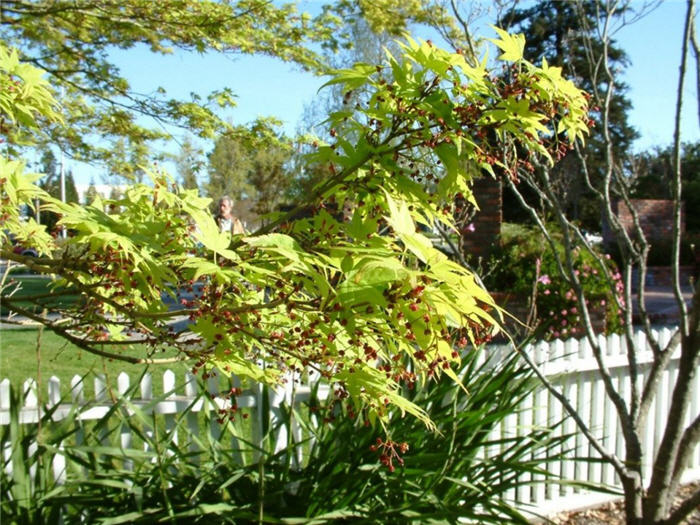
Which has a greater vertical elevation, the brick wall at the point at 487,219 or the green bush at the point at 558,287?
the brick wall at the point at 487,219

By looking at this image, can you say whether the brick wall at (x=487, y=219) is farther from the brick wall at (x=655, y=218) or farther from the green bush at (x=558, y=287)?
the brick wall at (x=655, y=218)

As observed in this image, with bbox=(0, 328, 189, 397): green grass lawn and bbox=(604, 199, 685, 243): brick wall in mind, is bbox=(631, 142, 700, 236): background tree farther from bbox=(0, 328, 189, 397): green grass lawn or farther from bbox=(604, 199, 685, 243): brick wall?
bbox=(0, 328, 189, 397): green grass lawn

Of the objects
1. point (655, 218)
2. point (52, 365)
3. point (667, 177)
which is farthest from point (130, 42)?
point (667, 177)

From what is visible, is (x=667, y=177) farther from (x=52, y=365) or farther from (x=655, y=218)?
(x=52, y=365)

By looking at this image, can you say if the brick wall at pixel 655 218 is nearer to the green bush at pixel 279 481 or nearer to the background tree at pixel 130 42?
the background tree at pixel 130 42

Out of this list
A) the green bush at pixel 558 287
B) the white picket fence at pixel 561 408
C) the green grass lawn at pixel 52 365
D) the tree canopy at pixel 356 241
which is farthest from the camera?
the green bush at pixel 558 287

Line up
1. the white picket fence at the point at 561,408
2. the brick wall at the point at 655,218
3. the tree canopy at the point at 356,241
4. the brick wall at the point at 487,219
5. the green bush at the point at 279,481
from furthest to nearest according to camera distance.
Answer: the brick wall at the point at 655,218
the brick wall at the point at 487,219
the white picket fence at the point at 561,408
the green bush at the point at 279,481
the tree canopy at the point at 356,241

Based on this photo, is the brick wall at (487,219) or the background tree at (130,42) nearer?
the background tree at (130,42)

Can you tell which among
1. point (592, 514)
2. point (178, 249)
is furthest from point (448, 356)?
point (592, 514)

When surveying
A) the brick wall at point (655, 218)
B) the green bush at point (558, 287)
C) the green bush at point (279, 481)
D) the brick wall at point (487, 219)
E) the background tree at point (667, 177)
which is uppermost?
the background tree at point (667, 177)

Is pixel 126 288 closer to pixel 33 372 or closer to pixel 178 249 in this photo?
pixel 178 249

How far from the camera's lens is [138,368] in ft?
21.7

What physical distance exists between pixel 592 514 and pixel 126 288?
3508mm

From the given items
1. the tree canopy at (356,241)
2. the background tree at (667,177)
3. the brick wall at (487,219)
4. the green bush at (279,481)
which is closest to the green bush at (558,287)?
the brick wall at (487,219)
